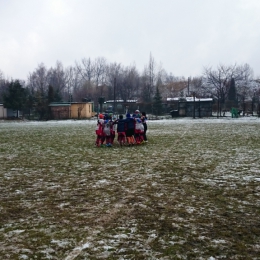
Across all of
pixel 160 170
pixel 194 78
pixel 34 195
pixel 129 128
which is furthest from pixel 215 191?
pixel 194 78

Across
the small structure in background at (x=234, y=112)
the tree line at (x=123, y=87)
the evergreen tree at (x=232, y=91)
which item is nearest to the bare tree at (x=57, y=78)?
the tree line at (x=123, y=87)

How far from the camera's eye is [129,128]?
17.1 metres

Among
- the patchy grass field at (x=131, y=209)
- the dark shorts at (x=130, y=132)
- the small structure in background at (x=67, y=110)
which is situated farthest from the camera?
the small structure in background at (x=67, y=110)

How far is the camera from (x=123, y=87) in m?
91.8

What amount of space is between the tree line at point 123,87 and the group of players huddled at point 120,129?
44.3 m

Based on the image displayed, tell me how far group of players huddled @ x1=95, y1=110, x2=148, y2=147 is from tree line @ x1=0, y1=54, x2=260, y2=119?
44.3 metres

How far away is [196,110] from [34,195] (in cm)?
5309

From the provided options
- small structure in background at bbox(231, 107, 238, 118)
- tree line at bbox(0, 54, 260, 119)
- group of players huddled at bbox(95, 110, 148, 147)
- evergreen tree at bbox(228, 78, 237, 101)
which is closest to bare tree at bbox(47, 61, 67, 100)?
tree line at bbox(0, 54, 260, 119)

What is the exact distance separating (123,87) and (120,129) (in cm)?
7577

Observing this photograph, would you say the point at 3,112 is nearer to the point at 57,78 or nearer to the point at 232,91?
the point at 57,78

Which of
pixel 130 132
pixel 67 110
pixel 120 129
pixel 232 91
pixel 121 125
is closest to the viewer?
pixel 121 125

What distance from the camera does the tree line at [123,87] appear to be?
64.2 metres

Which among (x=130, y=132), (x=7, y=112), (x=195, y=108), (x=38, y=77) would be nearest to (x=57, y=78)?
(x=38, y=77)

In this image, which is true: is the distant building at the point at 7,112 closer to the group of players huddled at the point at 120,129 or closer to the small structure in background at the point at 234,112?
the small structure in background at the point at 234,112
